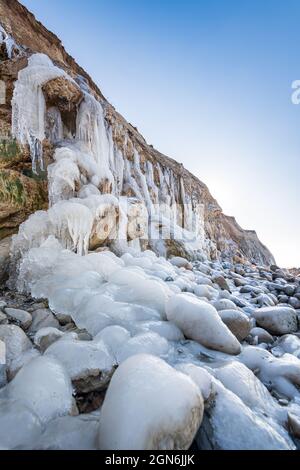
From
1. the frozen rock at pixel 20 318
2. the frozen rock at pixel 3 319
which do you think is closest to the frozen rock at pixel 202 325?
the frozen rock at pixel 20 318

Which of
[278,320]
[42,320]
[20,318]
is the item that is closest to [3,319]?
[20,318]

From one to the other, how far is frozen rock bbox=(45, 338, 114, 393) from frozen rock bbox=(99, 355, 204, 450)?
1.12 ft

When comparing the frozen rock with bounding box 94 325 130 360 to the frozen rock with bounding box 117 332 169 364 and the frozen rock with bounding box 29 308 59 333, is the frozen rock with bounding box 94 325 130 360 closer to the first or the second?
the frozen rock with bounding box 117 332 169 364

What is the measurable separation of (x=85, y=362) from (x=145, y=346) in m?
0.47

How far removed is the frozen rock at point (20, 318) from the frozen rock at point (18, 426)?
1.14 meters

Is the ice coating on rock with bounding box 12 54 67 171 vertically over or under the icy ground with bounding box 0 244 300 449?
over

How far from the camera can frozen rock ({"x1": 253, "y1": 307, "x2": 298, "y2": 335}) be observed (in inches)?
114

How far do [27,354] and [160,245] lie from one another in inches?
209

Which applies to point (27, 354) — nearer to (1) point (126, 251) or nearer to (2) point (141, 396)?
(2) point (141, 396)

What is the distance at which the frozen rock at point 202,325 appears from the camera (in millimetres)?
2061

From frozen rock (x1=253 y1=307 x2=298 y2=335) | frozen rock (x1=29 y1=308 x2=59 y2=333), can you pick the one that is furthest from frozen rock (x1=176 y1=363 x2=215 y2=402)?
frozen rock (x1=253 y1=307 x2=298 y2=335)

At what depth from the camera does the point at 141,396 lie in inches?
43.6

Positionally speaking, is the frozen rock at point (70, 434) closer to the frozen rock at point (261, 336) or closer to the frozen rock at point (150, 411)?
the frozen rock at point (150, 411)

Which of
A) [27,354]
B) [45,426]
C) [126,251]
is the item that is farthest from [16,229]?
[45,426]
